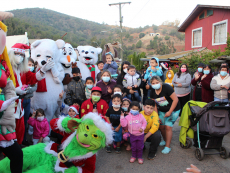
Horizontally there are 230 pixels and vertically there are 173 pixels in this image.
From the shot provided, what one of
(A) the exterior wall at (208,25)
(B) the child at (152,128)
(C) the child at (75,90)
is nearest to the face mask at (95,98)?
(C) the child at (75,90)

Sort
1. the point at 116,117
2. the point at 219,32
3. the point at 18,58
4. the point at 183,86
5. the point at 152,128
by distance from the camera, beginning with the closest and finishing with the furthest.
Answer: the point at 18,58 → the point at 152,128 → the point at 116,117 → the point at 183,86 → the point at 219,32

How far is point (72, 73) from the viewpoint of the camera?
4582 millimetres

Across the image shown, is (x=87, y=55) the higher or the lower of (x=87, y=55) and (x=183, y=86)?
the higher

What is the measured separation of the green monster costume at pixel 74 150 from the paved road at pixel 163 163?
0.68 meters

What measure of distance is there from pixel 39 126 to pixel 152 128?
221 cm

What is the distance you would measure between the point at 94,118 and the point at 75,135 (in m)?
0.36

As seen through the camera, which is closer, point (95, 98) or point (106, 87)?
point (95, 98)

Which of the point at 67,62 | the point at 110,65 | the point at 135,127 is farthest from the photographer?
the point at 110,65

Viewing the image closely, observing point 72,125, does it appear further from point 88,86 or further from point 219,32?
point 219,32

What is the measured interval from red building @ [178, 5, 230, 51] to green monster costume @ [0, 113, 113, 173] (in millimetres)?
13073

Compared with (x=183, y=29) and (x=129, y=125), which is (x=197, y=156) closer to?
(x=129, y=125)

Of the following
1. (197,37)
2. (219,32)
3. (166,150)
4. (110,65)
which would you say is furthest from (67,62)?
(197,37)

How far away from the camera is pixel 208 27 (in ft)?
50.1

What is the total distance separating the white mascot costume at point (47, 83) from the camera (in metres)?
3.99
